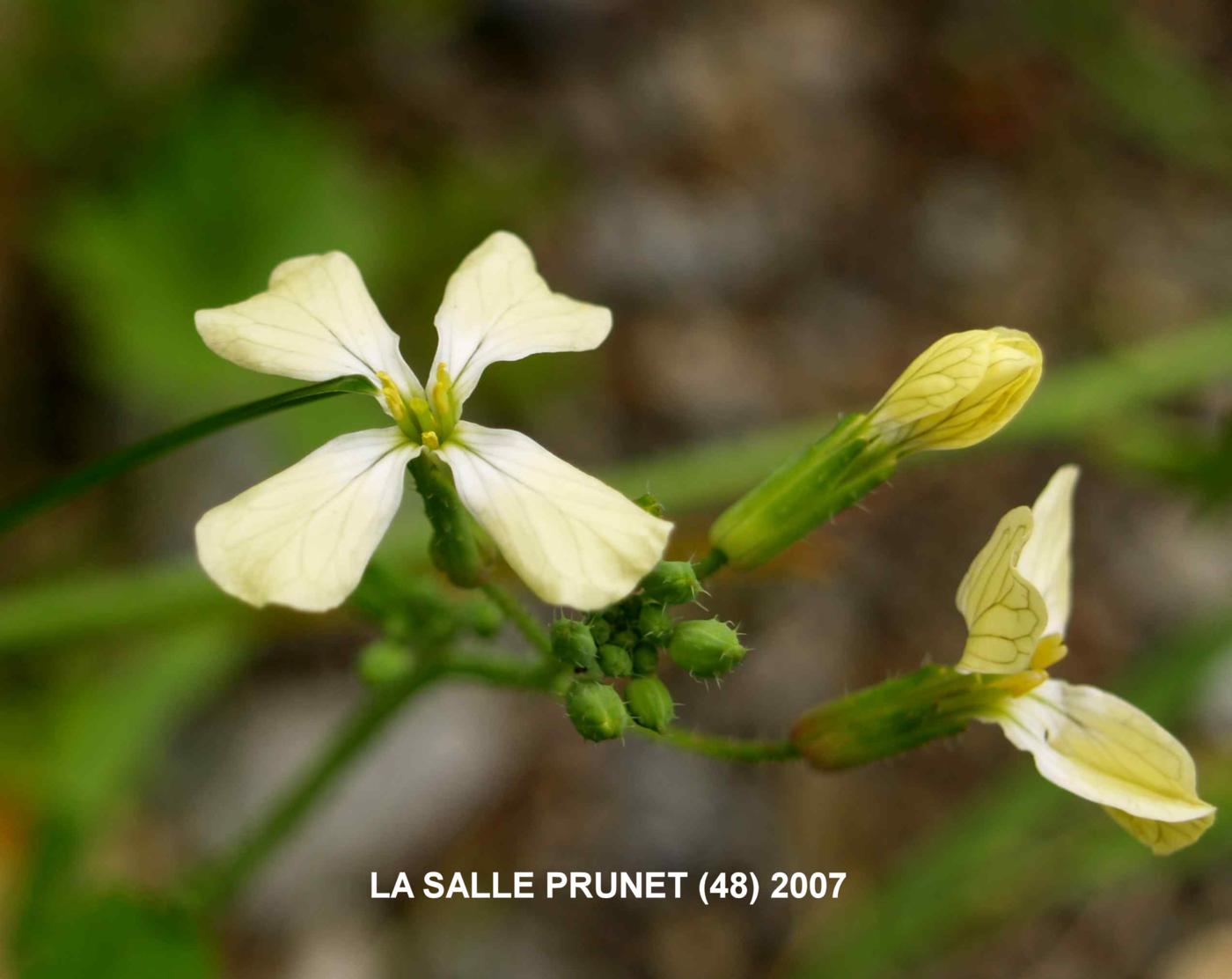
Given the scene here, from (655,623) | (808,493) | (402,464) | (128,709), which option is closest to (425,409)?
(402,464)

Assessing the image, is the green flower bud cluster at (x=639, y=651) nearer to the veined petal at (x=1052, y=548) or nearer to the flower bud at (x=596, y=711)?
the flower bud at (x=596, y=711)

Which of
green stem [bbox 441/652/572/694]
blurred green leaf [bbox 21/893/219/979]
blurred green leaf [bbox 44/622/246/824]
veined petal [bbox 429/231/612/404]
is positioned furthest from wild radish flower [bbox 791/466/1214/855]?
blurred green leaf [bbox 44/622/246/824]

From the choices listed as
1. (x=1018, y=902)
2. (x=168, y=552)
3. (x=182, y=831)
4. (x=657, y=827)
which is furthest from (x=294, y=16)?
(x=1018, y=902)

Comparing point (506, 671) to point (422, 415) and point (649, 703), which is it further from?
point (422, 415)

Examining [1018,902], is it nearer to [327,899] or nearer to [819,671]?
[819,671]

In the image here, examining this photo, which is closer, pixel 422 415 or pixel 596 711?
pixel 596 711
